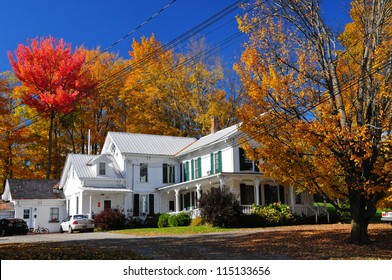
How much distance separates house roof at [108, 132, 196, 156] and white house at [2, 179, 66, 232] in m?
7.27

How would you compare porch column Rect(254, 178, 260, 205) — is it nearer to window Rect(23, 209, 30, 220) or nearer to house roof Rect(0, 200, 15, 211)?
window Rect(23, 209, 30, 220)

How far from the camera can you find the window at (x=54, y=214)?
3884 cm

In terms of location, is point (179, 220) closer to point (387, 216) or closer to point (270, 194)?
point (270, 194)

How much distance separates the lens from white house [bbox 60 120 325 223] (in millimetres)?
33125

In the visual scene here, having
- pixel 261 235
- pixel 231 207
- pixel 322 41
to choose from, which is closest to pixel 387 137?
pixel 322 41

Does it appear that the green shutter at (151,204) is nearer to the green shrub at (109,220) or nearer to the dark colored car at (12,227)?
the green shrub at (109,220)

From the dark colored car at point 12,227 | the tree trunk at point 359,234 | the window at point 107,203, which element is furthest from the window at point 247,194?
the dark colored car at point 12,227

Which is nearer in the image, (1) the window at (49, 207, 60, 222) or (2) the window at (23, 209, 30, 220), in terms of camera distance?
(2) the window at (23, 209, 30, 220)

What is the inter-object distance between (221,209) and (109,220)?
989 cm

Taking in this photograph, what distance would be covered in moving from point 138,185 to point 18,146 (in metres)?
16.8

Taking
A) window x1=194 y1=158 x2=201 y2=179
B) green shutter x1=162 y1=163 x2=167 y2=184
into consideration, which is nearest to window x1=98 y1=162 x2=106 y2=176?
green shutter x1=162 y1=163 x2=167 y2=184

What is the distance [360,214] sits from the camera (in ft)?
57.7

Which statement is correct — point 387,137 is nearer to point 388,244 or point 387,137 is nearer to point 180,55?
point 388,244

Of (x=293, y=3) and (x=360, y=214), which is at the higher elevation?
(x=293, y=3)
